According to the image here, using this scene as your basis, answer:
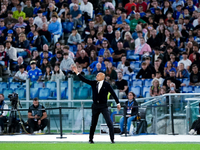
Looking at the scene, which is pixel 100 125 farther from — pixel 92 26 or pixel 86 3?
pixel 86 3

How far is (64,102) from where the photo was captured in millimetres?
17422

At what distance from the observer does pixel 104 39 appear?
21.8m

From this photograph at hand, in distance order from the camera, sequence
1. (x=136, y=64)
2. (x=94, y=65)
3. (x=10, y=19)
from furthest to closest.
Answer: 1. (x=10, y=19)
2. (x=136, y=64)
3. (x=94, y=65)

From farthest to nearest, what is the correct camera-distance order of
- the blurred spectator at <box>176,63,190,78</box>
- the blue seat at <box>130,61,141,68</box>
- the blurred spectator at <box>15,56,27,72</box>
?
the blurred spectator at <box>15,56,27,72</box>, the blue seat at <box>130,61,141,68</box>, the blurred spectator at <box>176,63,190,78</box>

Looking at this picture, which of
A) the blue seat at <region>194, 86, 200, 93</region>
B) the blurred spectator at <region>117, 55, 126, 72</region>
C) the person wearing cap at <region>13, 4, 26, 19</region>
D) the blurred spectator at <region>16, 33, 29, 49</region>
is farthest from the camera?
the person wearing cap at <region>13, 4, 26, 19</region>

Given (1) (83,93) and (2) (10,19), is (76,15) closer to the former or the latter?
(2) (10,19)

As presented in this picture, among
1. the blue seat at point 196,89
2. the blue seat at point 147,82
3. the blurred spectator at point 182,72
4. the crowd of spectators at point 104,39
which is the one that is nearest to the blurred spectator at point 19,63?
the crowd of spectators at point 104,39

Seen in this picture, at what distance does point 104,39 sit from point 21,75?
4395 mm

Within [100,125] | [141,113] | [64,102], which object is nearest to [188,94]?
[141,113]

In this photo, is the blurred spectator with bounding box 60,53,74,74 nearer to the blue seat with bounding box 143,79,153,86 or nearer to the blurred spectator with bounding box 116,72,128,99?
the blurred spectator with bounding box 116,72,128,99

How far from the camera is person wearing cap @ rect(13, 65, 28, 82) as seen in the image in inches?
754

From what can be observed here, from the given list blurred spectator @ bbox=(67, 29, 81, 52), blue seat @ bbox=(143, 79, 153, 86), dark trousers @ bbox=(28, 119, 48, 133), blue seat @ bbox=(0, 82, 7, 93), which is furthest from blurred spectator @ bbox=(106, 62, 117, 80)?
blue seat @ bbox=(0, 82, 7, 93)

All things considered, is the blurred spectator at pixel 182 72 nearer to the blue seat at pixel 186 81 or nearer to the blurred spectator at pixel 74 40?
the blue seat at pixel 186 81
